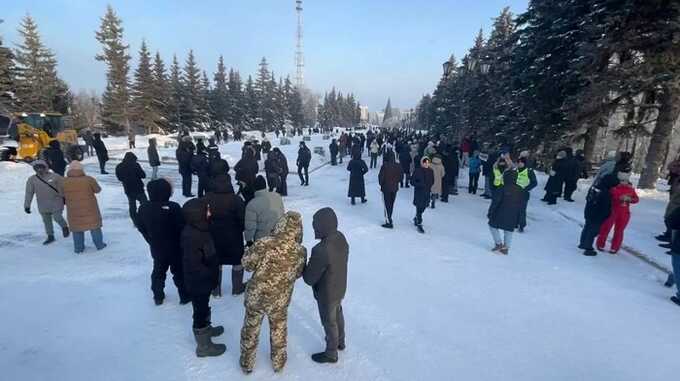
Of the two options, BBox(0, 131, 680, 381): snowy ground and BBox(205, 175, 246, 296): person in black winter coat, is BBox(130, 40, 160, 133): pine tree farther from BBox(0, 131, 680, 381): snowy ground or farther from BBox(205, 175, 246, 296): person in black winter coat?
BBox(205, 175, 246, 296): person in black winter coat

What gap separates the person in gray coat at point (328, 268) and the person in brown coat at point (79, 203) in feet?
16.5

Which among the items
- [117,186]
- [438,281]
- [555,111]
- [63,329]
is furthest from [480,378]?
[555,111]

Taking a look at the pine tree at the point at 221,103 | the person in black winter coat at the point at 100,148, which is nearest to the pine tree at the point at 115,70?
the pine tree at the point at 221,103

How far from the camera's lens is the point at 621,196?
6613 millimetres

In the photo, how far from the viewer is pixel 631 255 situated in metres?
7.10

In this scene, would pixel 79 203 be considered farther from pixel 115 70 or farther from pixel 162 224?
pixel 115 70

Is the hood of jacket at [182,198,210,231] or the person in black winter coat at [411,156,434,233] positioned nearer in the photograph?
the hood of jacket at [182,198,210,231]

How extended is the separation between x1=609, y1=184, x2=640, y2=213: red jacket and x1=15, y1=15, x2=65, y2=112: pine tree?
164 ft

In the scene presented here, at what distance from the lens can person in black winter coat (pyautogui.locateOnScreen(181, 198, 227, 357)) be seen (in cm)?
361

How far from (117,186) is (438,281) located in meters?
11.6

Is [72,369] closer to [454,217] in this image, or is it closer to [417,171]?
[417,171]

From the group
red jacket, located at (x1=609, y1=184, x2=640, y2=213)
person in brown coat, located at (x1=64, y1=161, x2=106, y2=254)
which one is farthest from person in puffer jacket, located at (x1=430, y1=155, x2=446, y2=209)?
person in brown coat, located at (x1=64, y1=161, x2=106, y2=254)

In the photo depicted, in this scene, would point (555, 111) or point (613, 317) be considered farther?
point (555, 111)

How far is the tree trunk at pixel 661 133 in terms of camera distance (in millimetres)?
11742
